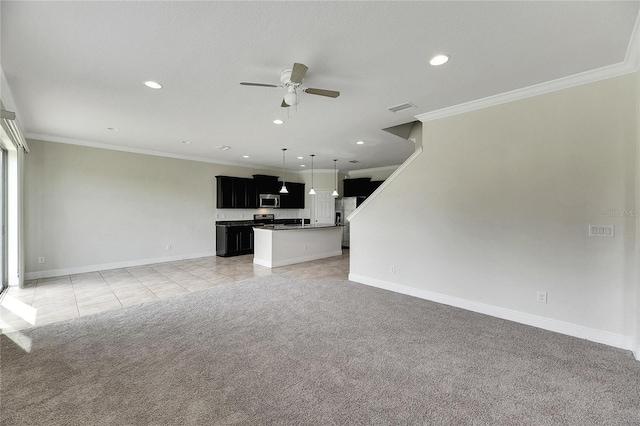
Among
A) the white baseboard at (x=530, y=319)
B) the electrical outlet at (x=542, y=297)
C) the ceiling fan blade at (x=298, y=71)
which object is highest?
the ceiling fan blade at (x=298, y=71)

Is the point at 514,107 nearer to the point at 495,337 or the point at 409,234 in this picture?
the point at 409,234

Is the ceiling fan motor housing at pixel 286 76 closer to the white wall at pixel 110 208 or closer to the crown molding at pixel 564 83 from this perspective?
the crown molding at pixel 564 83

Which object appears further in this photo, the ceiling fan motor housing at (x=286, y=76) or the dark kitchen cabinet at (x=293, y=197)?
the dark kitchen cabinet at (x=293, y=197)

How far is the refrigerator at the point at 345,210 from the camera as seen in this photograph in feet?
29.3

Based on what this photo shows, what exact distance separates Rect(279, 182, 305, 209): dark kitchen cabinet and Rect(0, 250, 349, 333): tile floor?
2882 millimetres

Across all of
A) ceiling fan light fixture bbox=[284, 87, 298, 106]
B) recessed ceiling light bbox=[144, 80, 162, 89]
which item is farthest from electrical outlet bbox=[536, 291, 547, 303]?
recessed ceiling light bbox=[144, 80, 162, 89]

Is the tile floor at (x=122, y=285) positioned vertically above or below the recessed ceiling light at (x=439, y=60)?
below

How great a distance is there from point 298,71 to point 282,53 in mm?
242

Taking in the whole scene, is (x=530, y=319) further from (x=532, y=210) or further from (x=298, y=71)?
(x=298, y=71)

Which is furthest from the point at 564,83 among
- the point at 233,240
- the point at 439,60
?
the point at 233,240

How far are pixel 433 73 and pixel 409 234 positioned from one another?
7.44 ft

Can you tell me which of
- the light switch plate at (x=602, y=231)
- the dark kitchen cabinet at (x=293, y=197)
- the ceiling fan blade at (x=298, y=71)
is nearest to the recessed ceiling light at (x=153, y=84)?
the ceiling fan blade at (x=298, y=71)

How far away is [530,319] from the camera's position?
9.87ft

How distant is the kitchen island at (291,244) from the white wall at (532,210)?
2.97 metres
